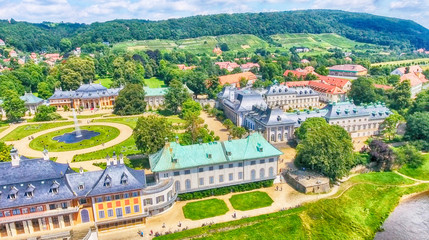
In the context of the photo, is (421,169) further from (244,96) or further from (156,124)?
(156,124)

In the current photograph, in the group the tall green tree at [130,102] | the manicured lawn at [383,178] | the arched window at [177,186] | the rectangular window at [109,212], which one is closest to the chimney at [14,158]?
the rectangular window at [109,212]

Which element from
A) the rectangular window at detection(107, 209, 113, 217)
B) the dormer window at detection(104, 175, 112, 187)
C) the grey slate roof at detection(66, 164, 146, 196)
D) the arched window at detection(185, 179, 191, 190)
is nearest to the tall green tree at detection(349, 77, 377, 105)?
the arched window at detection(185, 179, 191, 190)

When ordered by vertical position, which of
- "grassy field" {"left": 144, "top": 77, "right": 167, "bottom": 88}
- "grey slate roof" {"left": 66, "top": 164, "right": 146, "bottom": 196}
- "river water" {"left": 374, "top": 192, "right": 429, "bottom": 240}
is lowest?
"river water" {"left": 374, "top": 192, "right": 429, "bottom": 240}

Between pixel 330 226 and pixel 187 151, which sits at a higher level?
pixel 187 151

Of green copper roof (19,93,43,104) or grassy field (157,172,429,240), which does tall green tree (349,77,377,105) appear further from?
green copper roof (19,93,43,104)

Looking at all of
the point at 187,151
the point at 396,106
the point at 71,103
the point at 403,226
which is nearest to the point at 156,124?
the point at 187,151
